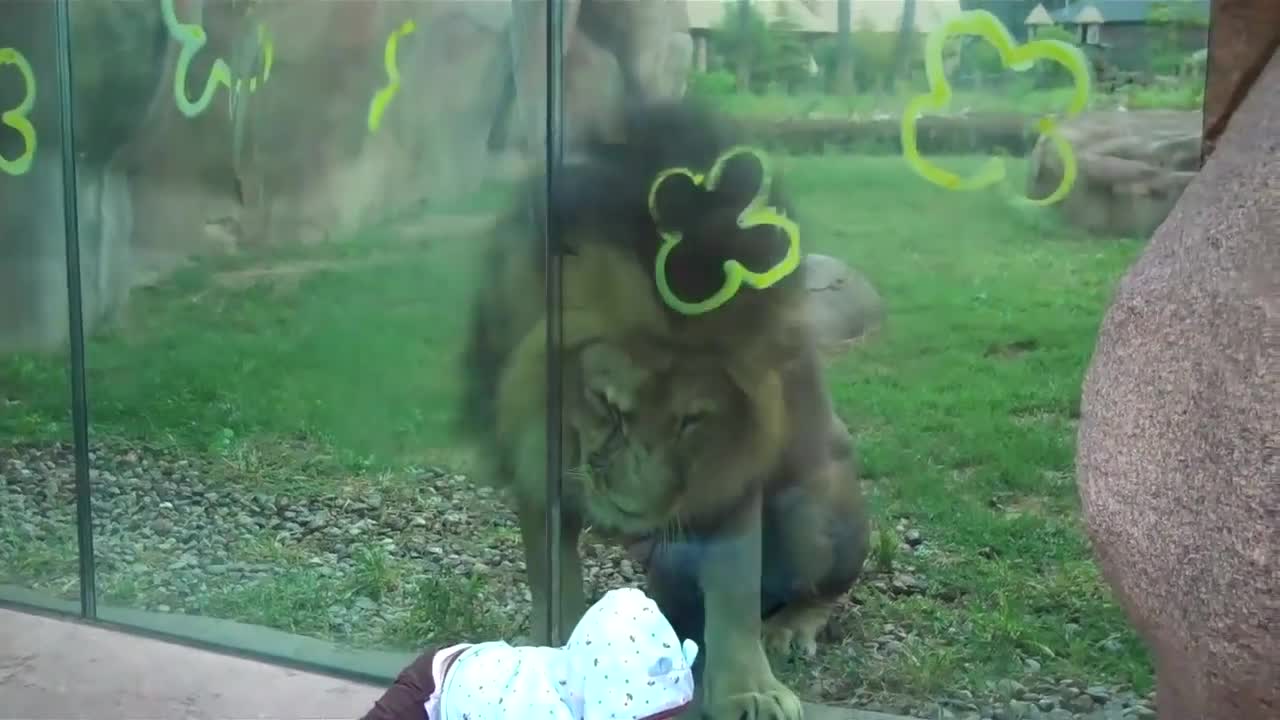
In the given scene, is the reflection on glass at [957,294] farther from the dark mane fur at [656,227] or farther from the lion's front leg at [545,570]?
the lion's front leg at [545,570]

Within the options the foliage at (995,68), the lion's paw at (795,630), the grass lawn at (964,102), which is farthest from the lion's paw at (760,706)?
the foliage at (995,68)

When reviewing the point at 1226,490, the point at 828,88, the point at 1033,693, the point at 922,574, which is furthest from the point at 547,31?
the point at 1226,490

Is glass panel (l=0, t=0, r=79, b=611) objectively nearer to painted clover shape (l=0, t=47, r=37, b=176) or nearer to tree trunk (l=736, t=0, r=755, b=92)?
painted clover shape (l=0, t=47, r=37, b=176)

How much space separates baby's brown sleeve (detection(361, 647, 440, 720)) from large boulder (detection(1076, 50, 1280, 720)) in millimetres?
1220

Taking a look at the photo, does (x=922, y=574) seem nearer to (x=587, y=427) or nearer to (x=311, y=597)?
(x=587, y=427)

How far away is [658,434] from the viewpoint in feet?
12.6

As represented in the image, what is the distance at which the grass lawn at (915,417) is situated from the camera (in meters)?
3.45

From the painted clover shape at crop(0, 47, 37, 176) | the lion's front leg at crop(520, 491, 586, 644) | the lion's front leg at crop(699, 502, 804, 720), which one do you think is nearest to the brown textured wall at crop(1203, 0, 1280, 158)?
the lion's front leg at crop(699, 502, 804, 720)

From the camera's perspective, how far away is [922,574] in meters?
3.64

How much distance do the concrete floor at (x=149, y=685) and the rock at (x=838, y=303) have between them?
1.02m

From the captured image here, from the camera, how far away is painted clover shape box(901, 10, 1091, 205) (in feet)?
10.9

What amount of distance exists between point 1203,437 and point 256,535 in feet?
11.1

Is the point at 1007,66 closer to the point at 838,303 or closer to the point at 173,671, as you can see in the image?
the point at 838,303

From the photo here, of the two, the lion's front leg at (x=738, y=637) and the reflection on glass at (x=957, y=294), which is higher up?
the reflection on glass at (x=957, y=294)
